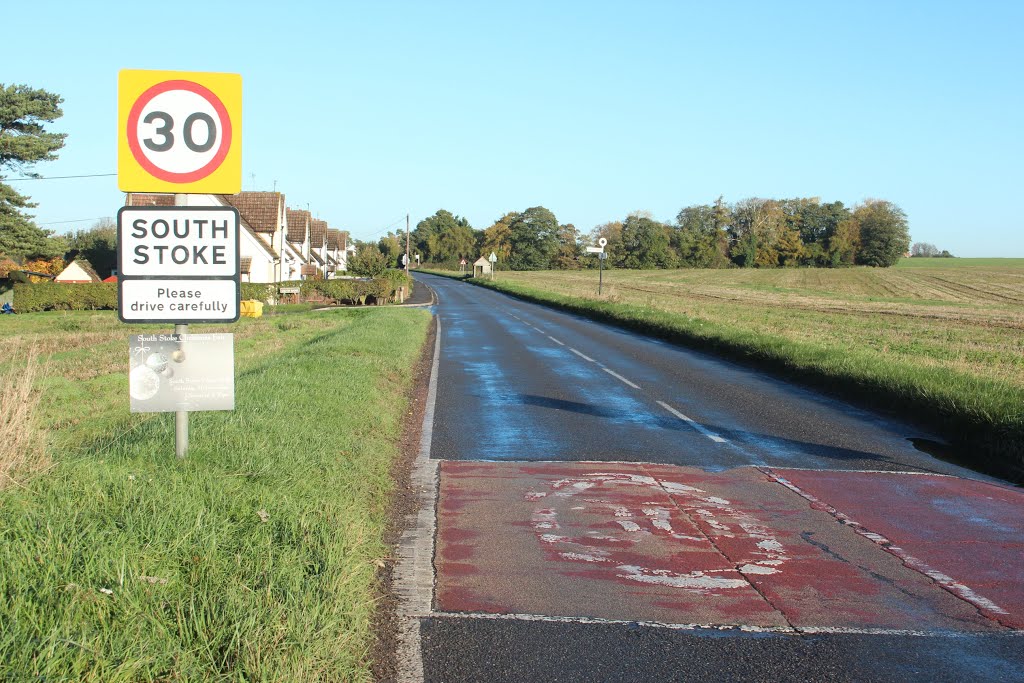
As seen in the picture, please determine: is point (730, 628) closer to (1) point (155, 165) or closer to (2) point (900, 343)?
(1) point (155, 165)

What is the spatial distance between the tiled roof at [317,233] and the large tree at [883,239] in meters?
71.5

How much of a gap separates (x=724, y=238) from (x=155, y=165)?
138 meters

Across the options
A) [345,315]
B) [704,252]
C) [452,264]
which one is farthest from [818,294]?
[452,264]

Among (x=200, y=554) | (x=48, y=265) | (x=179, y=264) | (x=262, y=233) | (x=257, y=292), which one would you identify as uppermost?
(x=262, y=233)

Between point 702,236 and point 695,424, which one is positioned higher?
point 702,236

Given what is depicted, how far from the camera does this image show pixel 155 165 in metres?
5.32

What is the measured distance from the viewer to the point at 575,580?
536cm

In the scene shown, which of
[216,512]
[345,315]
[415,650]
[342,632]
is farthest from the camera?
[345,315]

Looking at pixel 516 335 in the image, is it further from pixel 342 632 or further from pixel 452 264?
pixel 452 264

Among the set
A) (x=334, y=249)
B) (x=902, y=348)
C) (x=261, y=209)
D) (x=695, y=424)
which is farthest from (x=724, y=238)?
(x=695, y=424)

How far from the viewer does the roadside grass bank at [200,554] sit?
340cm

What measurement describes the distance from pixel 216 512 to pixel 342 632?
4.39ft

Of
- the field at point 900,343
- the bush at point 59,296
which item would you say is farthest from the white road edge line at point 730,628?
the bush at point 59,296

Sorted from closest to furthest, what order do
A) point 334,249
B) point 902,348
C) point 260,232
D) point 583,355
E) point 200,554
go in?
1. point 200,554
2. point 583,355
3. point 902,348
4. point 260,232
5. point 334,249
